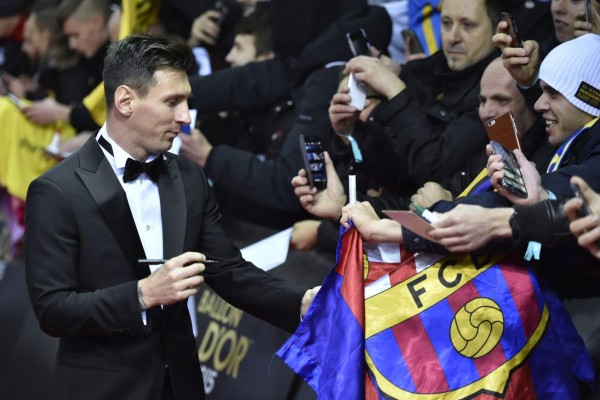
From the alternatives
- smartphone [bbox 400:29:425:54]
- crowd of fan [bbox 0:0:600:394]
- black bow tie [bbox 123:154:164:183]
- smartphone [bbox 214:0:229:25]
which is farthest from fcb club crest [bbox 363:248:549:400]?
smartphone [bbox 214:0:229:25]

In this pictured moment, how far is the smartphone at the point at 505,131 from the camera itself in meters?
4.48

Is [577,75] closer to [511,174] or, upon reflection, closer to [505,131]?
[505,131]

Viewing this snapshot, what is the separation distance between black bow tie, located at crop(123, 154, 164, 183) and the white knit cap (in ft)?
5.42

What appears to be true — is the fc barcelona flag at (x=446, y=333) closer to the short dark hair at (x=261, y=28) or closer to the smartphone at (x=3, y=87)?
the short dark hair at (x=261, y=28)

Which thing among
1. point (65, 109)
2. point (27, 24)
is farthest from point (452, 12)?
point (27, 24)

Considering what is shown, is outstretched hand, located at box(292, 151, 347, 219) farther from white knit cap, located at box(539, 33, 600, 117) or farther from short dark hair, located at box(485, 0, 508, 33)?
short dark hair, located at box(485, 0, 508, 33)

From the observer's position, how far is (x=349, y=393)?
168 inches

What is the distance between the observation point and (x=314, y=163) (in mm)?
5238

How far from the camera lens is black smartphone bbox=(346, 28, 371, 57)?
6031 millimetres

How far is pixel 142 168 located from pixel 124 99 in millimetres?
274

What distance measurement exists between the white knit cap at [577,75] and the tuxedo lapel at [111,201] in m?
1.84

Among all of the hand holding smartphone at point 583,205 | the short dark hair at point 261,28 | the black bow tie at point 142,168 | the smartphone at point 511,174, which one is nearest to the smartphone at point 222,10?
the short dark hair at point 261,28

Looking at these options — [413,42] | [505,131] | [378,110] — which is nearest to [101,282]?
[505,131]

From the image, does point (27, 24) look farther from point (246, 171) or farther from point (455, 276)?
point (455, 276)
